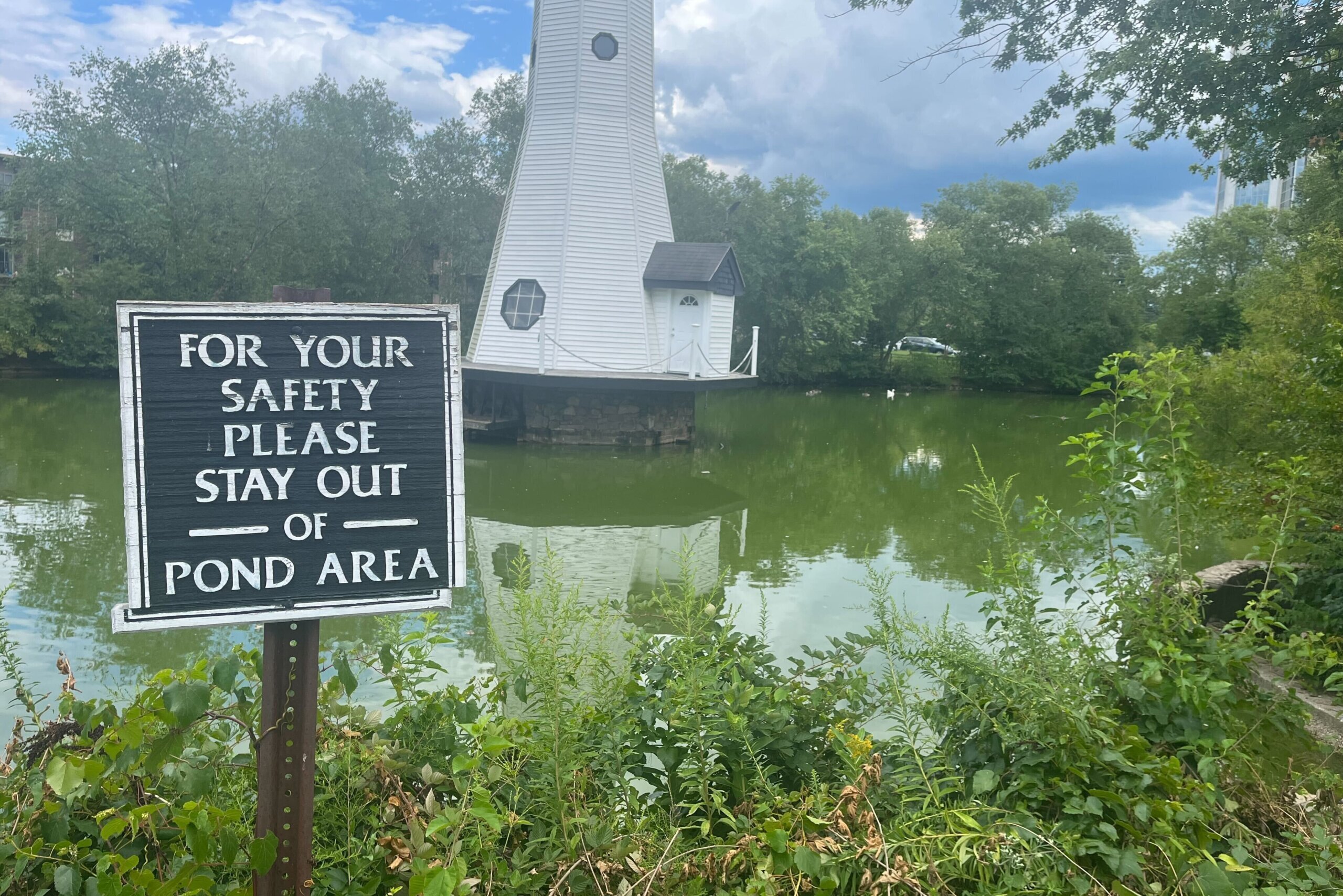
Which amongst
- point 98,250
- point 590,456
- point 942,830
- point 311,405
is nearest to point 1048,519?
point 942,830

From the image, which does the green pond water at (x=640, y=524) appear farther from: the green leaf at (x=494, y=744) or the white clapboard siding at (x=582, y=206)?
the white clapboard siding at (x=582, y=206)

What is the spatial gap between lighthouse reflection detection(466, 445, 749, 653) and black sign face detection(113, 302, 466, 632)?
3804mm

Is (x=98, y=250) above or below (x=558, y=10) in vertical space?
below

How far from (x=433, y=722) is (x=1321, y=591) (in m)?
5.68

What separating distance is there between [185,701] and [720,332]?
58.0 ft

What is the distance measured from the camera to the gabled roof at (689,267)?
59.7 feet

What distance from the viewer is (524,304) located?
18.3 meters

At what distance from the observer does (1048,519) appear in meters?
3.29

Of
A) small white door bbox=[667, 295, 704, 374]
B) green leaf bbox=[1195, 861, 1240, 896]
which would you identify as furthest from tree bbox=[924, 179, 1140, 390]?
green leaf bbox=[1195, 861, 1240, 896]

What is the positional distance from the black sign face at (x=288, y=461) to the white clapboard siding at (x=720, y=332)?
16.5m

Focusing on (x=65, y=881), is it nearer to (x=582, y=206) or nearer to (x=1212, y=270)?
(x=582, y=206)

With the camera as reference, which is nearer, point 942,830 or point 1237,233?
point 942,830

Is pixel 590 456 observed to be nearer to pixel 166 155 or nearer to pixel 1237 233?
pixel 166 155

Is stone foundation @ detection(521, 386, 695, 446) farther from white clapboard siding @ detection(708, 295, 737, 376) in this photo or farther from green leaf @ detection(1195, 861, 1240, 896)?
green leaf @ detection(1195, 861, 1240, 896)
